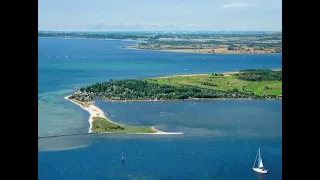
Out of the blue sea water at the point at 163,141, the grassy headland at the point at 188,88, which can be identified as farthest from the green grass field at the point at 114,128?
the grassy headland at the point at 188,88

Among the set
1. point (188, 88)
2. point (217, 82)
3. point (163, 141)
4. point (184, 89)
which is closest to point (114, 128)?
point (163, 141)

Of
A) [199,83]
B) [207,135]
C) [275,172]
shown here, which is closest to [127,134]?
[207,135]

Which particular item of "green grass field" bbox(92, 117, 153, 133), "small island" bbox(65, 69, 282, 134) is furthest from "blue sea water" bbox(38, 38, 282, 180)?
"small island" bbox(65, 69, 282, 134)

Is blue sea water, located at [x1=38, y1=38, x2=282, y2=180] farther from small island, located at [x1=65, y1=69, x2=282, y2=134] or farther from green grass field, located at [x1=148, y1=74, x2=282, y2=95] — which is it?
green grass field, located at [x1=148, y1=74, x2=282, y2=95]

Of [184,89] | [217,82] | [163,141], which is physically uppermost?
[217,82]

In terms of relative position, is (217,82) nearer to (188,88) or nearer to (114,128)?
(188,88)

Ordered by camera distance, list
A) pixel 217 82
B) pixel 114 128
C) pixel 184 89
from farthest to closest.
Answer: pixel 217 82 < pixel 184 89 < pixel 114 128
